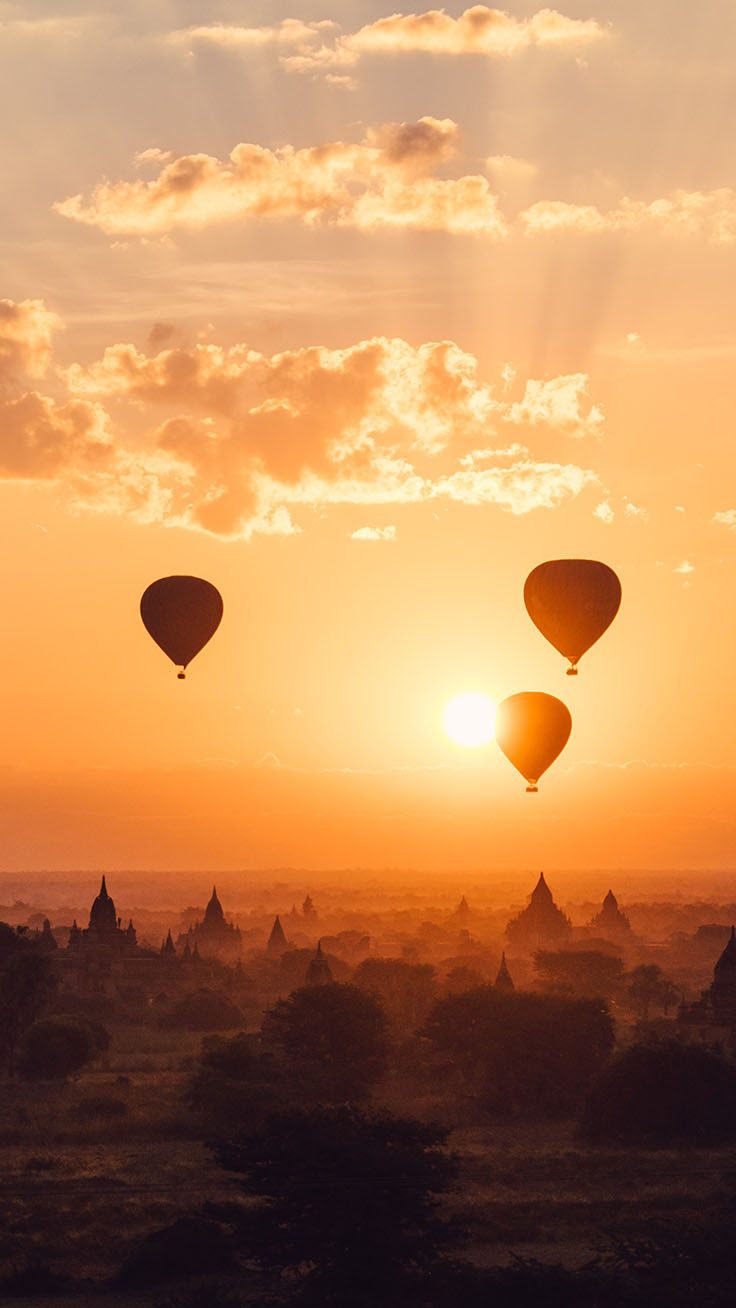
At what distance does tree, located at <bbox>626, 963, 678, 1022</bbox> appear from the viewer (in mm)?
100188

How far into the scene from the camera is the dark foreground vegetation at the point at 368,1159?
3309 cm

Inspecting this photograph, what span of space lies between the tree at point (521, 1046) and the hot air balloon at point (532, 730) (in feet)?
41.0

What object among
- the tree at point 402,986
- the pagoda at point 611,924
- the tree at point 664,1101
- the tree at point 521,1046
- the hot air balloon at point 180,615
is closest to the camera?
the tree at point 664,1101

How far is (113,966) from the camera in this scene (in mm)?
101750

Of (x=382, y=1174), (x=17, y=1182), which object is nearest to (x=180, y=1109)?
(x=17, y=1182)

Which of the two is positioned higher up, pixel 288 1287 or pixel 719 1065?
pixel 719 1065

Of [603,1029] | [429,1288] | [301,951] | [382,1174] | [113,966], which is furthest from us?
[301,951]

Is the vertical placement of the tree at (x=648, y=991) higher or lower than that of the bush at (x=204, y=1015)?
higher

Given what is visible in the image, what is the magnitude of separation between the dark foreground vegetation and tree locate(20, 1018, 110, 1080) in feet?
0.35

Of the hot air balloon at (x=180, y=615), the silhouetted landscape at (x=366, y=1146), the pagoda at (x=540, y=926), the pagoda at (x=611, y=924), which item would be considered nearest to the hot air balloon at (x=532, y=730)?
the silhouetted landscape at (x=366, y=1146)

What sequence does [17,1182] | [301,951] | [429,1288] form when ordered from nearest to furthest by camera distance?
[429,1288]
[17,1182]
[301,951]

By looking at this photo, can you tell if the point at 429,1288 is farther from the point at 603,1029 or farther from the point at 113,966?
the point at 113,966

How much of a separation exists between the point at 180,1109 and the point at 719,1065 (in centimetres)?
1848

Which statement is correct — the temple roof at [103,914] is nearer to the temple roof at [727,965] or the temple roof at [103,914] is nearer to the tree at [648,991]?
the tree at [648,991]
